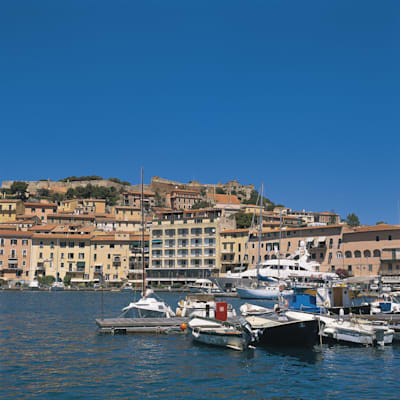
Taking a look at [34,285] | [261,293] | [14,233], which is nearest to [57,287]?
[34,285]

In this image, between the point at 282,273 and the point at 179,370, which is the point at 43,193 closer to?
the point at 282,273

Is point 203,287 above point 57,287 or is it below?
above

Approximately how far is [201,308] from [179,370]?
13356 millimetres

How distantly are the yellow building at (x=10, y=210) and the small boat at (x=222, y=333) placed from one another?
338ft

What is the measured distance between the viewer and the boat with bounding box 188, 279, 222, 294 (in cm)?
8394

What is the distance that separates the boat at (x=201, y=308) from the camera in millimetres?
32906

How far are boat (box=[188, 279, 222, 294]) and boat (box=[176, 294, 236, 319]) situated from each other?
44.0 m

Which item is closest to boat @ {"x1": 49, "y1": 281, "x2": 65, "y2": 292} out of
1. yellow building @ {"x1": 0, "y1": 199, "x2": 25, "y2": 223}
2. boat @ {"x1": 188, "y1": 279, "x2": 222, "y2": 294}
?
boat @ {"x1": 188, "y1": 279, "x2": 222, "y2": 294}

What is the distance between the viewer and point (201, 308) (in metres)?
34.9

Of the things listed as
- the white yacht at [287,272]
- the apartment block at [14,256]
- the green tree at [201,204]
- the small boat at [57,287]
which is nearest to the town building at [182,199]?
the green tree at [201,204]

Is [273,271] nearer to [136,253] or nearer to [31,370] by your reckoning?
[136,253]

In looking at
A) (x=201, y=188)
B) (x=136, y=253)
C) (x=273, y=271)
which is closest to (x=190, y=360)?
(x=273, y=271)

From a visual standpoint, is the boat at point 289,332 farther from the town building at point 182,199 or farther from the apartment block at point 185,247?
the town building at point 182,199

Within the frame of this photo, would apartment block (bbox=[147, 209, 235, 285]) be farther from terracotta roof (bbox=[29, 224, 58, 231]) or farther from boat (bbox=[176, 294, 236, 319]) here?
boat (bbox=[176, 294, 236, 319])
